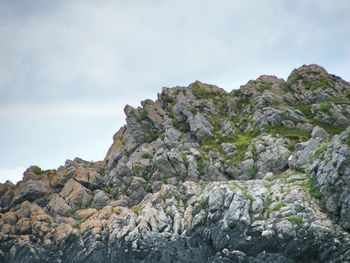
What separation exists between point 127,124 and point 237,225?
4861 centimetres

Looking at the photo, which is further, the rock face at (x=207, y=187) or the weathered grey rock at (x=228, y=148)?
the weathered grey rock at (x=228, y=148)

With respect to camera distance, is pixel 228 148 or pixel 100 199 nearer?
pixel 100 199

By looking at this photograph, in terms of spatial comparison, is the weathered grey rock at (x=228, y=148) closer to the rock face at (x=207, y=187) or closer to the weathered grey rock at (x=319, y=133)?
the rock face at (x=207, y=187)

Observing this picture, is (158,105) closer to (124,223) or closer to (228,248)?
(124,223)

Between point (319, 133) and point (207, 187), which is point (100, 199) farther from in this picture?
point (319, 133)

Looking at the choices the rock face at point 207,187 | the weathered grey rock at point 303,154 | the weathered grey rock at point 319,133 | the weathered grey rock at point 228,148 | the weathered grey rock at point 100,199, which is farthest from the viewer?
the weathered grey rock at point 228,148

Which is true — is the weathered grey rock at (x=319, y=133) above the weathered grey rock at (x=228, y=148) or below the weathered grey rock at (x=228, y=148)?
below

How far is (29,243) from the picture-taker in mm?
79812

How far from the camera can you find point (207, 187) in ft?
257

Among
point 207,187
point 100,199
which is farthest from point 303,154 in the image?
point 100,199

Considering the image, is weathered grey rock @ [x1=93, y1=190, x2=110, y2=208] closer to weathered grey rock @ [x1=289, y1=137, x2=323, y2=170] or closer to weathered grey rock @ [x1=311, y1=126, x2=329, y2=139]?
weathered grey rock @ [x1=289, y1=137, x2=323, y2=170]

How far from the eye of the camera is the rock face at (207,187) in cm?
6456

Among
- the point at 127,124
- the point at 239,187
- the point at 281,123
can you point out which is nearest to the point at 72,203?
the point at 127,124

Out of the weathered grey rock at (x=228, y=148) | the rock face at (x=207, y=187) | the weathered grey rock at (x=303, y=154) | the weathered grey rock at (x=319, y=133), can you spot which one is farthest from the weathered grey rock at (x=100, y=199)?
the weathered grey rock at (x=319, y=133)
